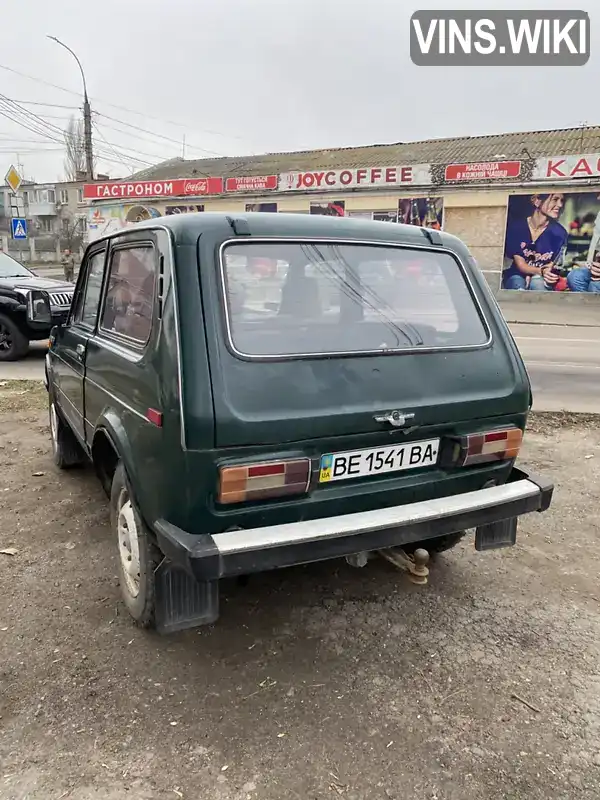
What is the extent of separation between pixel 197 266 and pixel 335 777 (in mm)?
1914

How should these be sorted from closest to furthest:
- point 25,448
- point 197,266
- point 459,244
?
point 197,266 → point 459,244 → point 25,448

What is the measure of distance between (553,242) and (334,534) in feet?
66.1

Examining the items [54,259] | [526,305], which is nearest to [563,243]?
[526,305]

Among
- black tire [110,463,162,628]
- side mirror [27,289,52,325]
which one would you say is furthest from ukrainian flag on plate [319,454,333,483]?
side mirror [27,289,52,325]

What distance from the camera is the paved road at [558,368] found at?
773 centimetres

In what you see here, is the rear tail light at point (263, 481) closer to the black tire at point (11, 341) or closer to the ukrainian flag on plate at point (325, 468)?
the ukrainian flag on plate at point (325, 468)

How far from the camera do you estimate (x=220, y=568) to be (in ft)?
7.20

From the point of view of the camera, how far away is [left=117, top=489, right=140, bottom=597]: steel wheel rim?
276 cm

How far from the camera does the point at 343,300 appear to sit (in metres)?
2.77

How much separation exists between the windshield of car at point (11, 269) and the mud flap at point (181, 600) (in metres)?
9.31

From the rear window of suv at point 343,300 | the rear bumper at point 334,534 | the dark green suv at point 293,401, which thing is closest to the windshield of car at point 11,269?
the dark green suv at point 293,401

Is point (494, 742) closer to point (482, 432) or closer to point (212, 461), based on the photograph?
point (482, 432)

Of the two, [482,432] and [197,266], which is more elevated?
[197,266]

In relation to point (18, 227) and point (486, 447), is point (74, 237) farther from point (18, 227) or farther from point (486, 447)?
point (486, 447)
